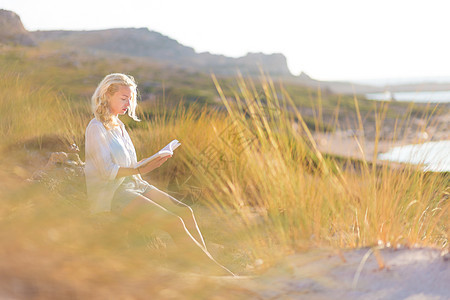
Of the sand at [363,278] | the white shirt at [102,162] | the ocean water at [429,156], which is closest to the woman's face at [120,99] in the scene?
the white shirt at [102,162]

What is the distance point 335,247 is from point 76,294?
1.15 m

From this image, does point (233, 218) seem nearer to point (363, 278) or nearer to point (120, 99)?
point (120, 99)

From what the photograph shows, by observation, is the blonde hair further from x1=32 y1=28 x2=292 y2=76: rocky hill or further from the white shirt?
x1=32 y1=28 x2=292 y2=76: rocky hill

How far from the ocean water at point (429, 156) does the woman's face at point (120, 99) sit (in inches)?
52.8

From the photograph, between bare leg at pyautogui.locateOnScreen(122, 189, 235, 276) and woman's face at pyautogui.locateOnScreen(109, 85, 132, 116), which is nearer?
bare leg at pyautogui.locateOnScreen(122, 189, 235, 276)

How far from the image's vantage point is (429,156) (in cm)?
280

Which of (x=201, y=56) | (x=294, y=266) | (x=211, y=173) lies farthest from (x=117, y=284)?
(x=201, y=56)

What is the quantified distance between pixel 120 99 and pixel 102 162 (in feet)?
1.13

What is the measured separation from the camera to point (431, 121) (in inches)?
113

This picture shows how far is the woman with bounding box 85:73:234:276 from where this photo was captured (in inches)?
98.3

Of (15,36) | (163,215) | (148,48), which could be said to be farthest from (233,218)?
(148,48)

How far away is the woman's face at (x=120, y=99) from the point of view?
2578mm

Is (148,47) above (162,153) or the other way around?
above

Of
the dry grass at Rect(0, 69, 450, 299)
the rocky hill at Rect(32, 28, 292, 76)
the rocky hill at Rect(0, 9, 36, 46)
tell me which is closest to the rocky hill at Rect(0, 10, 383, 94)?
the rocky hill at Rect(32, 28, 292, 76)
